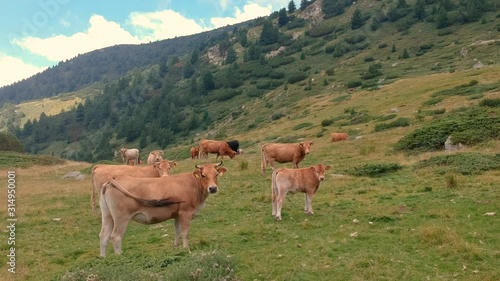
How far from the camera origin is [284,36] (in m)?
168

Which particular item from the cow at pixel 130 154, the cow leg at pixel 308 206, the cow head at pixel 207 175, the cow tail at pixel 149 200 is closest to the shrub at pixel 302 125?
the cow at pixel 130 154

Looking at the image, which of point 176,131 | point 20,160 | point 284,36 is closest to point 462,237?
point 20,160

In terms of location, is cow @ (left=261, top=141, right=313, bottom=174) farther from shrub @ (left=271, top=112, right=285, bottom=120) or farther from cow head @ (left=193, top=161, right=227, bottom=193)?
shrub @ (left=271, top=112, right=285, bottom=120)

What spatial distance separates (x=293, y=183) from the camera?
14680 millimetres

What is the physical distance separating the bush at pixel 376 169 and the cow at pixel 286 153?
10.6 ft

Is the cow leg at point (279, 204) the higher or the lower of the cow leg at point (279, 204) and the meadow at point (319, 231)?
the higher

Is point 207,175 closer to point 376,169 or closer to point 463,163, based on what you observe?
point 376,169

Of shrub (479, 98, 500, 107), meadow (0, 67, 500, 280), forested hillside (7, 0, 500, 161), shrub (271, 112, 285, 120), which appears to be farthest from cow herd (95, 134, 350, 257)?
shrub (271, 112, 285, 120)

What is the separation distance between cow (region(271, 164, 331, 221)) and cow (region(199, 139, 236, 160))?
20.5m

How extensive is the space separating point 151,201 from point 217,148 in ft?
84.0

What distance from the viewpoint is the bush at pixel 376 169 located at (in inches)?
849

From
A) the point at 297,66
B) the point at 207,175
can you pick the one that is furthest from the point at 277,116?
the point at 207,175

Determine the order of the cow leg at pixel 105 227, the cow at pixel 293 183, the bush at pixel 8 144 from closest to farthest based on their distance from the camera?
the cow leg at pixel 105 227 < the cow at pixel 293 183 < the bush at pixel 8 144

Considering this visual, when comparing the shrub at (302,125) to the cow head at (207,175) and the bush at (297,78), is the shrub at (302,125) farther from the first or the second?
the bush at (297,78)
